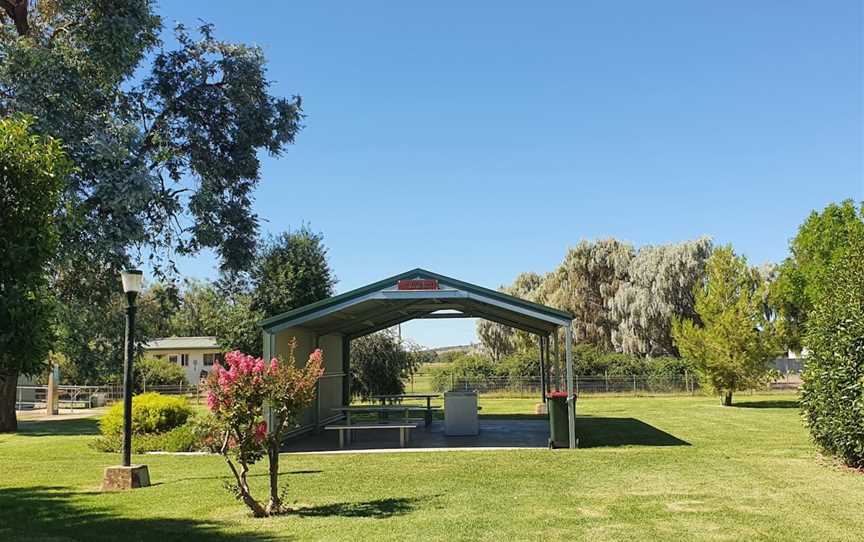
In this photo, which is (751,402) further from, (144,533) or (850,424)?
(144,533)

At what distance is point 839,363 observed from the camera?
11695mm

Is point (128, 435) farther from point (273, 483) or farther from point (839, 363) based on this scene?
point (839, 363)

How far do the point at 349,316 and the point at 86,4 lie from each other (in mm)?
11181

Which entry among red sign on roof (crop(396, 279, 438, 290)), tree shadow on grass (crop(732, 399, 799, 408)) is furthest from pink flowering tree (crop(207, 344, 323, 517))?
tree shadow on grass (crop(732, 399, 799, 408))

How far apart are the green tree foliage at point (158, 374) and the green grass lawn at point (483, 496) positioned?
2550 centimetres

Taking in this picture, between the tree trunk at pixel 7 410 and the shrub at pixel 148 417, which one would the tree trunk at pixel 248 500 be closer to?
the shrub at pixel 148 417

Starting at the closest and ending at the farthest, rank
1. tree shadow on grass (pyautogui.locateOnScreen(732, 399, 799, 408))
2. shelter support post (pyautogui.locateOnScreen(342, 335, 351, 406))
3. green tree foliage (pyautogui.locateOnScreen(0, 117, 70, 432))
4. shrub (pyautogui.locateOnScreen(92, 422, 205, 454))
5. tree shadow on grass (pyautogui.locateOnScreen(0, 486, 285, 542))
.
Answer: green tree foliage (pyautogui.locateOnScreen(0, 117, 70, 432)), tree shadow on grass (pyautogui.locateOnScreen(0, 486, 285, 542)), shrub (pyautogui.locateOnScreen(92, 422, 205, 454)), shelter support post (pyautogui.locateOnScreen(342, 335, 351, 406)), tree shadow on grass (pyautogui.locateOnScreen(732, 399, 799, 408))

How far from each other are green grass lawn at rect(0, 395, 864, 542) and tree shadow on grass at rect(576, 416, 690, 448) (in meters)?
0.18

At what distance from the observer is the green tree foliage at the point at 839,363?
37.2 feet

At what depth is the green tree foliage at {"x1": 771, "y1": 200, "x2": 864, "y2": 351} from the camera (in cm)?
3406

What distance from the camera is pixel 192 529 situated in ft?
25.6

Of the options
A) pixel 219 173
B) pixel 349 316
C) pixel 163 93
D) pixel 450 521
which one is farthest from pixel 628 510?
pixel 163 93

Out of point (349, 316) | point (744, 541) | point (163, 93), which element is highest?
point (163, 93)

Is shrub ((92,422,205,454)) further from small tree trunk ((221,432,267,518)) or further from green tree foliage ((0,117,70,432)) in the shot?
green tree foliage ((0,117,70,432))
